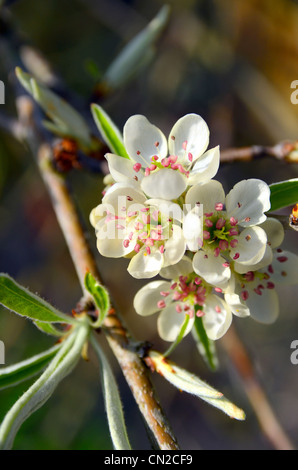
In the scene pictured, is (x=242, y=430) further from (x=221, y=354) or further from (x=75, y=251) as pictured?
(x=75, y=251)

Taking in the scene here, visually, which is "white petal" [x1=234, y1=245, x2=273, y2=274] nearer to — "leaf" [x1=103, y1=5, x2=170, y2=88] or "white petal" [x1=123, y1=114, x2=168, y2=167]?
"white petal" [x1=123, y1=114, x2=168, y2=167]

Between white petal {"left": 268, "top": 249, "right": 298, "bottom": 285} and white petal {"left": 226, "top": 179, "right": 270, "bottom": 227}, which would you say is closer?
white petal {"left": 226, "top": 179, "right": 270, "bottom": 227}

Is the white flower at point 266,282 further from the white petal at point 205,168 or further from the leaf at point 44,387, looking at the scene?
the leaf at point 44,387

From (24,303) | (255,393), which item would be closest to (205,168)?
(24,303)

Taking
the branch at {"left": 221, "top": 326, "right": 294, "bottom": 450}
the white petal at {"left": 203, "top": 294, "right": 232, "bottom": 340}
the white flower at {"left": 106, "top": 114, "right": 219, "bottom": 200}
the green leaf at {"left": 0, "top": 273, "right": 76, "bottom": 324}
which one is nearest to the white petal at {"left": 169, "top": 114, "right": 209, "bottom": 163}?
the white flower at {"left": 106, "top": 114, "right": 219, "bottom": 200}

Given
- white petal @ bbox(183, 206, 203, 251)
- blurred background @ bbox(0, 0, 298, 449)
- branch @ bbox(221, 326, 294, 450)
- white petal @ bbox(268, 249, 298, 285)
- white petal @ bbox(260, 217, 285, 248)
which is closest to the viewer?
white petal @ bbox(183, 206, 203, 251)

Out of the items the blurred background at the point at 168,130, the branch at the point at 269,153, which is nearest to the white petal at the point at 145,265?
the branch at the point at 269,153

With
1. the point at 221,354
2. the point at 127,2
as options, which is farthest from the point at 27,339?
the point at 127,2
